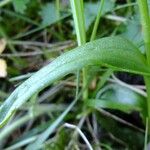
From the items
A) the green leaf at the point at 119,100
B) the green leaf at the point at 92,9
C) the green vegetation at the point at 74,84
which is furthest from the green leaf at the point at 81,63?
the green leaf at the point at 92,9

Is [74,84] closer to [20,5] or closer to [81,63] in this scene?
[20,5]

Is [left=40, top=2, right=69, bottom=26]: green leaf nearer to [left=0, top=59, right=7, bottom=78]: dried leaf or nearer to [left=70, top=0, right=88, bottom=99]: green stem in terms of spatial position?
[left=0, top=59, right=7, bottom=78]: dried leaf

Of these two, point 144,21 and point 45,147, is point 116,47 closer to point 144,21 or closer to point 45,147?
point 144,21

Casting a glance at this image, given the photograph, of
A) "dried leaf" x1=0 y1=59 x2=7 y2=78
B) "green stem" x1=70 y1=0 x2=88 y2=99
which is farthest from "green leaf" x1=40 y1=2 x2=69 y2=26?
"green stem" x1=70 y1=0 x2=88 y2=99

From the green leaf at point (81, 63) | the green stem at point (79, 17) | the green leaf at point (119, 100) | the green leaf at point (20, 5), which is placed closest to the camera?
the green leaf at point (81, 63)

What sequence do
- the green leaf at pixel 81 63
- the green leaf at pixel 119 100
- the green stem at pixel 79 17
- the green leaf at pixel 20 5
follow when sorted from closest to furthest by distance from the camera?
the green leaf at pixel 81 63, the green stem at pixel 79 17, the green leaf at pixel 119 100, the green leaf at pixel 20 5

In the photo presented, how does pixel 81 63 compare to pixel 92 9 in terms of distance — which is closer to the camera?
pixel 81 63

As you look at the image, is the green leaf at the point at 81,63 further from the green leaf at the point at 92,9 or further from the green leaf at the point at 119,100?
the green leaf at the point at 92,9

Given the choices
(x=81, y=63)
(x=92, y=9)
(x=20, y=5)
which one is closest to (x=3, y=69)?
(x=20, y=5)
